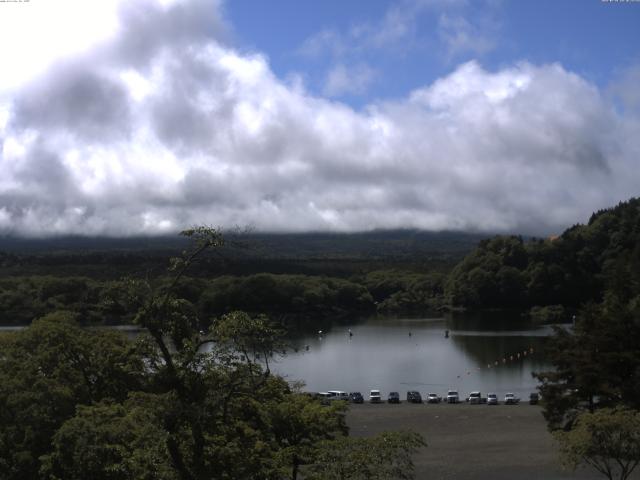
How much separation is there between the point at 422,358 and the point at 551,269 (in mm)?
38507

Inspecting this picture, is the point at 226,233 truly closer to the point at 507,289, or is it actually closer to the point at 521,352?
the point at 521,352

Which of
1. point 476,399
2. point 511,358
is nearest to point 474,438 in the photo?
point 476,399

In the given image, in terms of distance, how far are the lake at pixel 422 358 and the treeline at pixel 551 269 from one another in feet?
37.4

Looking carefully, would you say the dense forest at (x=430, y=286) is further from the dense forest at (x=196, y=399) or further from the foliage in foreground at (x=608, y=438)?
the foliage in foreground at (x=608, y=438)

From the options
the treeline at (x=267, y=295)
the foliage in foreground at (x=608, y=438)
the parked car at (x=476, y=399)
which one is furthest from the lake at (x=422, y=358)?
the foliage in foreground at (x=608, y=438)

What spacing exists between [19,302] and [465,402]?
5452 cm

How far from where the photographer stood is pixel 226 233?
977cm

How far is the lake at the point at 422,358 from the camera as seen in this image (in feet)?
143

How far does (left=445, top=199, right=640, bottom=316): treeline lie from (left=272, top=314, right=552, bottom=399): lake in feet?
37.4

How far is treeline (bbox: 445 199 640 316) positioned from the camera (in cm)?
8638

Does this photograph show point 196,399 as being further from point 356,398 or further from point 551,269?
point 551,269

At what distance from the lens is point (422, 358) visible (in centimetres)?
5425

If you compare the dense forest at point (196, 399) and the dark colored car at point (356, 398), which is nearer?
the dense forest at point (196, 399)

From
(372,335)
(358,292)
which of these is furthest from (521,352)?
(358,292)
